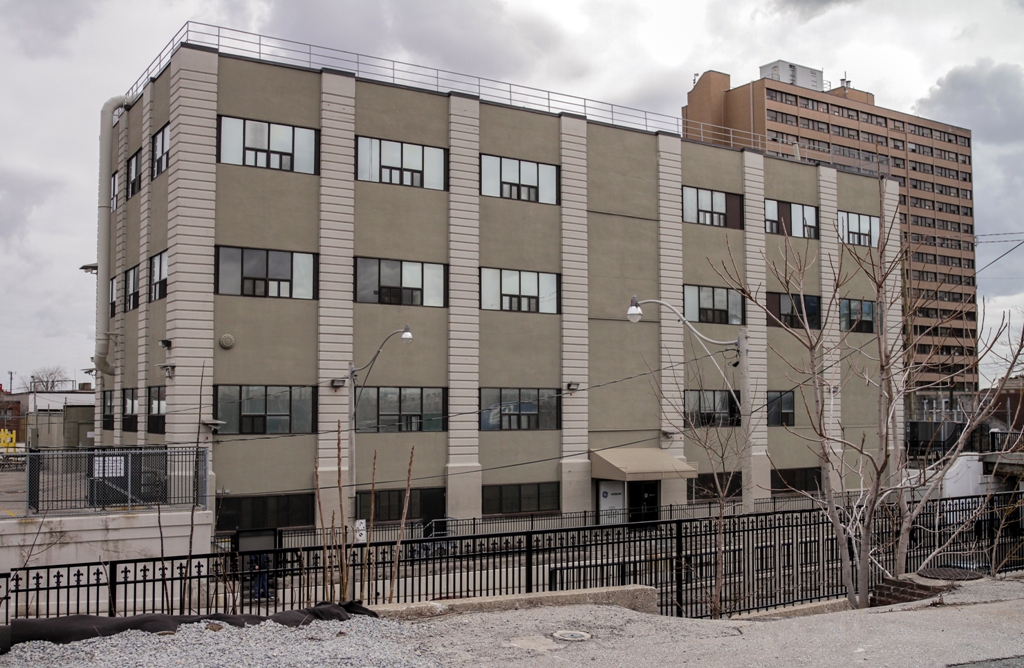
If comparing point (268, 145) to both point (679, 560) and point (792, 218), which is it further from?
point (792, 218)

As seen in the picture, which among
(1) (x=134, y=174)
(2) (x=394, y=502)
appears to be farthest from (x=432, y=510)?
(1) (x=134, y=174)

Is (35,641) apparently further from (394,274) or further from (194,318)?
(394,274)

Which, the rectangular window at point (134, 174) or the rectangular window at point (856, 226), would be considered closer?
the rectangular window at point (134, 174)

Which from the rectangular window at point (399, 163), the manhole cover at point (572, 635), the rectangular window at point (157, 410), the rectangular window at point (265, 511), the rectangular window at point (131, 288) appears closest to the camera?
the manhole cover at point (572, 635)

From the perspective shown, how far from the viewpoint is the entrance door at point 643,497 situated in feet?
112

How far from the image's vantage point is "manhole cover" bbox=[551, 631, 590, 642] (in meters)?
10.2

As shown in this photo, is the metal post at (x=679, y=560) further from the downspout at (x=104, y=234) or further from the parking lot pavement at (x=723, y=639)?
the downspout at (x=104, y=234)

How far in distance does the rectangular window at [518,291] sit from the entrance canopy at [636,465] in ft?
19.7

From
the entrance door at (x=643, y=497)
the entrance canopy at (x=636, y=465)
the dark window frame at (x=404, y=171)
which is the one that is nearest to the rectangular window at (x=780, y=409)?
the entrance canopy at (x=636, y=465)

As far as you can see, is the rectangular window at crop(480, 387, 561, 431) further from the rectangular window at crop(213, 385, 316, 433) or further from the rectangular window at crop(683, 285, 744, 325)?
the rectangular window at crop(683, 285, 744, 325)

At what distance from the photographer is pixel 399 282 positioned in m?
30.5

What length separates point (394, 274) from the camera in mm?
30438

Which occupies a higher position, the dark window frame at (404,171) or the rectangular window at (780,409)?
the dark window frame at (404,171)

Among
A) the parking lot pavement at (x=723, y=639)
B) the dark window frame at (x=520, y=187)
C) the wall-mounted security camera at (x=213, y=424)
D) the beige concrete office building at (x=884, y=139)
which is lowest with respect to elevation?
the parking lot pavement at (x=723, y=639)
